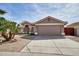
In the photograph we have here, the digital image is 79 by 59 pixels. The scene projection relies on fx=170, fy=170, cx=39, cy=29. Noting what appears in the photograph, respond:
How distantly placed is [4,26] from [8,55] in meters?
5.49

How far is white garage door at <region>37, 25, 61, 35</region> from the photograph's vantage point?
80.7 ft

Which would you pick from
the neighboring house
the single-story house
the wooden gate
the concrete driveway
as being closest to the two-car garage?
the single-story house

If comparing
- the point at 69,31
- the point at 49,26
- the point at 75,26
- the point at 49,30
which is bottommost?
the point at 69,31

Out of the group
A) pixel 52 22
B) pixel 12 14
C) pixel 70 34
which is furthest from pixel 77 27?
pixel 12 14

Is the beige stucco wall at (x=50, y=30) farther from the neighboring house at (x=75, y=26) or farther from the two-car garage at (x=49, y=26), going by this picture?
the neighboring house at (x=75, y=26)

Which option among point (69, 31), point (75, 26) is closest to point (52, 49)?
point (69, 31)

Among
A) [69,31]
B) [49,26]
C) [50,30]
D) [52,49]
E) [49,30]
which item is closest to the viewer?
[52,49]

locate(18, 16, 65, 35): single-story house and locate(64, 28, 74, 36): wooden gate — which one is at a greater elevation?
locate(18, 16, 65, 35): single-story house

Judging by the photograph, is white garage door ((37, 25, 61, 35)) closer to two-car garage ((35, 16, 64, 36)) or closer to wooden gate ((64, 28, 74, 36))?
two-car garage ((35, 16, 64, 36))

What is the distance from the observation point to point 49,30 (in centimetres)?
2483

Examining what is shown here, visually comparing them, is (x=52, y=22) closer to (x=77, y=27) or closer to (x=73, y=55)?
(x=77, y=27)

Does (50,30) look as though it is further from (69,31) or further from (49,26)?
(69,31)

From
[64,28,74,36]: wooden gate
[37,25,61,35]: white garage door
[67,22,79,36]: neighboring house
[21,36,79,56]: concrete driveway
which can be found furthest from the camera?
[64,28,74,36]: wooden gate

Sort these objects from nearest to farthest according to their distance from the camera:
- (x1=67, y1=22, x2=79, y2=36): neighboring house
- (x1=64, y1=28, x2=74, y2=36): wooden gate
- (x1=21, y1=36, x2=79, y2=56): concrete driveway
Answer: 1. (x1=21, y1=36, x2=79, y2=56): concrete driveway
2. (x1=67, y1=22, x2=79, y2=36): neighboring house
3. (x1=64, y1=28, x2=74, y2=36): wooden gate
